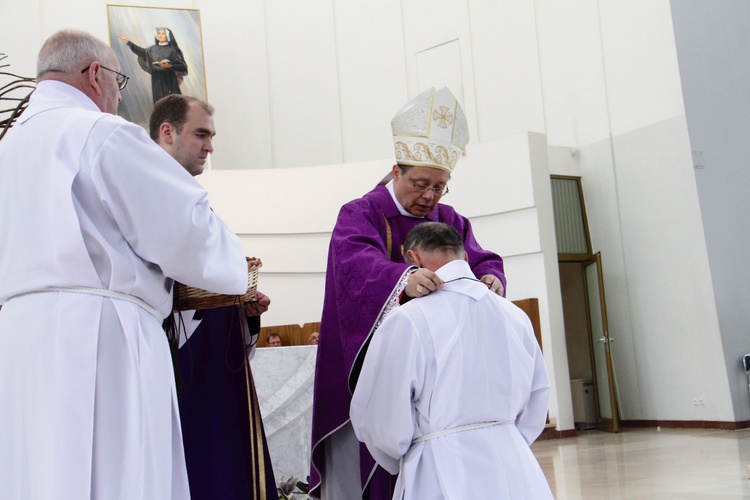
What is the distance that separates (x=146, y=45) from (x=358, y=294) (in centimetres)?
1099

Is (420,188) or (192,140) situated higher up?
(192,140)

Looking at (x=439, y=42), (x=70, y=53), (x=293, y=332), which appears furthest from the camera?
(x=439, y=42)

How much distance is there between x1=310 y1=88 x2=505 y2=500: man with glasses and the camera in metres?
3.28

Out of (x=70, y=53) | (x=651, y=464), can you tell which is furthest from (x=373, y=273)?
Result: (x=651, y=464)

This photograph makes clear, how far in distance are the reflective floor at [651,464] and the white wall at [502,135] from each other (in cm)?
102

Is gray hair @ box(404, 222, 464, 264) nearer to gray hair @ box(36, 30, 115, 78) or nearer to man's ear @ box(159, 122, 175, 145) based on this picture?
man's ear @ box(159, 122, 175, 145)

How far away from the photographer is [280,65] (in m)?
14.5

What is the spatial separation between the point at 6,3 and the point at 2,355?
12874 mm

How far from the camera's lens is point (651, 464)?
7520mm

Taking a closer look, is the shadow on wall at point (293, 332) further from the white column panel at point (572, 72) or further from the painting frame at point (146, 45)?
the white column panel at point (572, 72)

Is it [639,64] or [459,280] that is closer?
[459,280]

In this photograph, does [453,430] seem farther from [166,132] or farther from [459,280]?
[166,132]

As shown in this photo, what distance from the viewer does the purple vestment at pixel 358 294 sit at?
3.27 m

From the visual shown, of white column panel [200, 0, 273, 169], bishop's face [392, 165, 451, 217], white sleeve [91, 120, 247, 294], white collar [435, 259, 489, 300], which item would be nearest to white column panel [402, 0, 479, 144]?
white column panel [200, 0, 273, 169]
